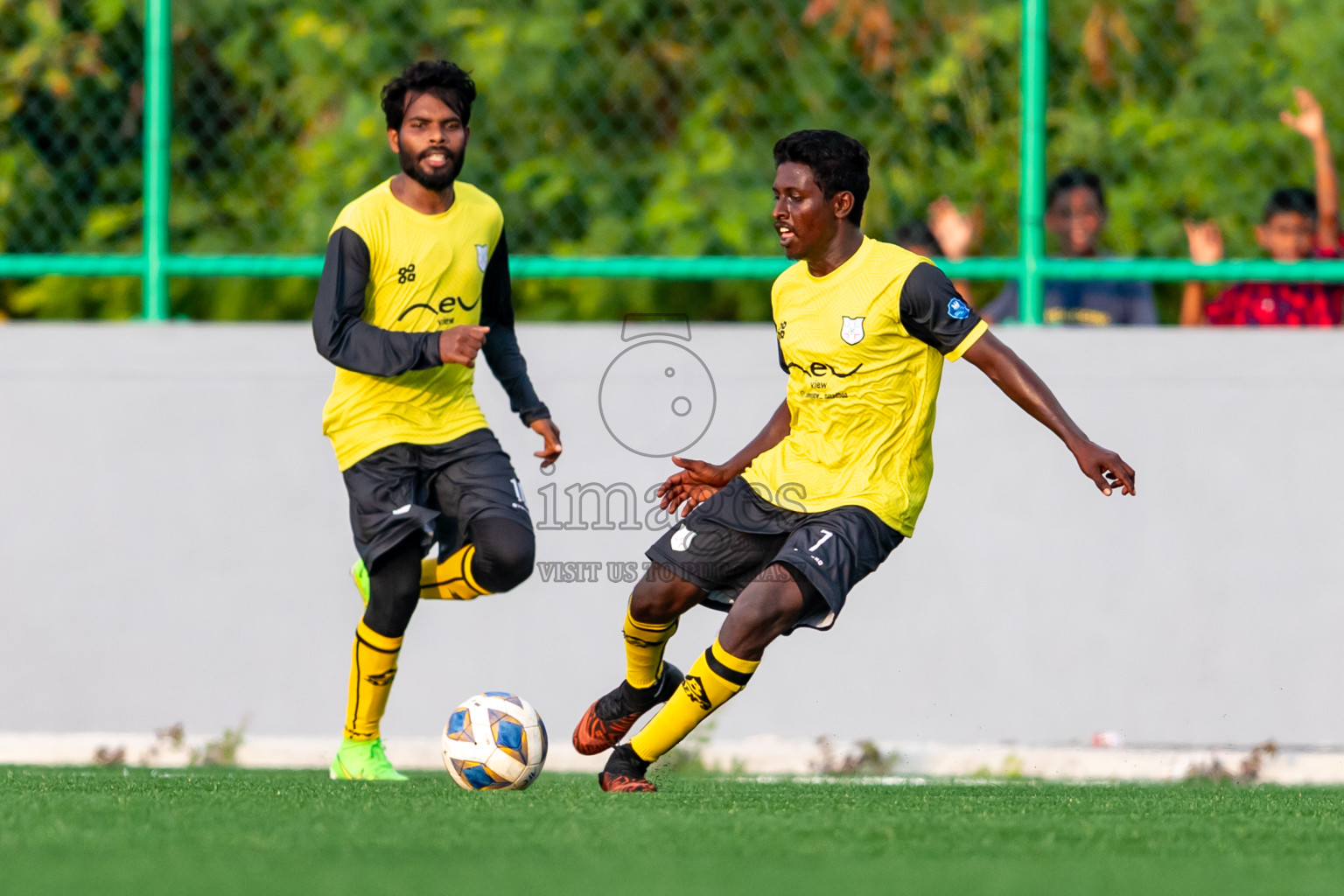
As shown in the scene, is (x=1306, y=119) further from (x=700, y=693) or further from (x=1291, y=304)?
(x=700, y=693)

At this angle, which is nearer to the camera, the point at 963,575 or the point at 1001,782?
the point at 1001,782

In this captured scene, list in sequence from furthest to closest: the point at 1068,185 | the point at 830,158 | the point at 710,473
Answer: the point at 1068,185 < the point at 710,473 < the point at 830,158

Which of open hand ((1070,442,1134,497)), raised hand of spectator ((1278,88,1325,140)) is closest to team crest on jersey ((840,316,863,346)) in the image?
open hand ((1070,442,1134,497))

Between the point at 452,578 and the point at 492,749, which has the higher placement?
the point at 452,578

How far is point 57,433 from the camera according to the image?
695 centimetres

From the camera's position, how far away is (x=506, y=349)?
5.99 metres

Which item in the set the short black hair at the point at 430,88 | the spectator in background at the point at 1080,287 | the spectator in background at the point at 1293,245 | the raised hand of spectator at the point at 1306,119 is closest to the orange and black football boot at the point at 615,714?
the short black hair at the point at 430,88

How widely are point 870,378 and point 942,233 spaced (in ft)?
7.31

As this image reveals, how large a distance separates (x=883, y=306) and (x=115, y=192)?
3530mm

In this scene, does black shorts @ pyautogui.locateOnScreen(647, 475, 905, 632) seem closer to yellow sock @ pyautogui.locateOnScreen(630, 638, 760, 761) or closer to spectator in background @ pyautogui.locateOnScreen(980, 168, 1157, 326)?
yellow sock @ pyautogui.locateOnScreen(630, 638, 760, 761)

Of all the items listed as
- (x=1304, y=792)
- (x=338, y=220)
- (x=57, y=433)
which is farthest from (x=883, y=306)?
(x=57, y=433)

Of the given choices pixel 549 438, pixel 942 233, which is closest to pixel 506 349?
pixel 549 438

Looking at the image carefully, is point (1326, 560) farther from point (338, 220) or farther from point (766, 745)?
point (338, 220)

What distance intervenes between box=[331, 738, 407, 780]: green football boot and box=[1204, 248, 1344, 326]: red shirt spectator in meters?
3.50
